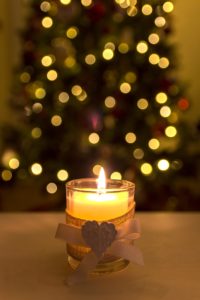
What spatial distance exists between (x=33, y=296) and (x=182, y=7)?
Result: 112 inches

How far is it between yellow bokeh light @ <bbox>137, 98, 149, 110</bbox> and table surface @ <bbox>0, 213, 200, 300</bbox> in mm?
1497

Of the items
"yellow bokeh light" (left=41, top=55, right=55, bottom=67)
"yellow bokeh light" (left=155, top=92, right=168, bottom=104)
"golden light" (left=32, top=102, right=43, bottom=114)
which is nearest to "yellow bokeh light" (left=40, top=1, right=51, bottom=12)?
"yellow bokeh light" (left=41, top=55, right=55, bottom=67)

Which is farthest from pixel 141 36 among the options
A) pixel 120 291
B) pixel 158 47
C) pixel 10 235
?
pixel 120 291

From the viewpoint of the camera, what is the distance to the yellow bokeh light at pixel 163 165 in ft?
7.75

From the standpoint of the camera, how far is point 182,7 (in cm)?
312

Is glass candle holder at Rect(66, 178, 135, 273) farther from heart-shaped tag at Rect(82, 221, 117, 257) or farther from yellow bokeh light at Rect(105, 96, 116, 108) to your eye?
yellow bokeh light at Rect(105, 96, 116, 108)

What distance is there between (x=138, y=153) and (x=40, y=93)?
57 centimetres

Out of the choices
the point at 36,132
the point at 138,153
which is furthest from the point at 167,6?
the point at 36,132

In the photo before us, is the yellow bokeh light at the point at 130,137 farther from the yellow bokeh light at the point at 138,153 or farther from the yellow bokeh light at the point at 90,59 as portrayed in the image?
the yellow bokeh light at the point at 90,59

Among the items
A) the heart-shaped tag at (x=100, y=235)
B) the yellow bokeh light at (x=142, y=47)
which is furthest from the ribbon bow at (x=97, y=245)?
the yellow bokeh light at (x=142, y=47)

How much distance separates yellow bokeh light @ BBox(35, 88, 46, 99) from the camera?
2.37m

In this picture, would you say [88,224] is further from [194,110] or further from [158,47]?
[194,110]

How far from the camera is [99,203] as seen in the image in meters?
0.65

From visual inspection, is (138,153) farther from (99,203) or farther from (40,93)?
(99,203)
